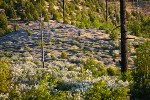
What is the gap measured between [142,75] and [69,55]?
24.6m

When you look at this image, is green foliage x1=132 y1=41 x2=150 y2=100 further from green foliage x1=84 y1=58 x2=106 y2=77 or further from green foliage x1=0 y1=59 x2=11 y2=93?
green foliage x1=84 y1=58 x2=106 y2=77

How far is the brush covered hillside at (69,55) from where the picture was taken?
1379cm

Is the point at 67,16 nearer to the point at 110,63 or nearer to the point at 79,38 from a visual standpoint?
the point at 79,38

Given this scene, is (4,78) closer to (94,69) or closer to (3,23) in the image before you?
(94,69)

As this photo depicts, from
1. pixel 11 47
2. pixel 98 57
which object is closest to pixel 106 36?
pixel 98 57

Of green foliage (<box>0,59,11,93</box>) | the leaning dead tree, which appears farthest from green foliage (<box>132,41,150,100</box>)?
green foliage (<box>0,59,11,93</box>)

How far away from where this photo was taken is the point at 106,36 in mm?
47375

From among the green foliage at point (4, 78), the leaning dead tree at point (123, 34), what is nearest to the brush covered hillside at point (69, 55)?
the green foliage at point (4, 78)

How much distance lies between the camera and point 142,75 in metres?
15.0

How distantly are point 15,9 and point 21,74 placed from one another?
4169 cm

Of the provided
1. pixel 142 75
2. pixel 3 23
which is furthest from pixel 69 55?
pixel 142 75

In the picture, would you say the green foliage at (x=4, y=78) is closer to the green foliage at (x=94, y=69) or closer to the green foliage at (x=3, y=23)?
the green foliage at (x=94, y=69)

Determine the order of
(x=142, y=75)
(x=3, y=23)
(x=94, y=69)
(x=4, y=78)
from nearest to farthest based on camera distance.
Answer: (x=142, y=75), (x=4, y=78), (x=94, y=69), (x=3, y=23)

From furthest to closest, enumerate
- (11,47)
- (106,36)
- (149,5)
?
(149,5) → (106,36) → (11,47)
